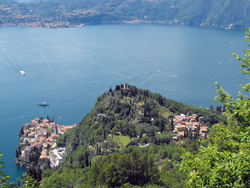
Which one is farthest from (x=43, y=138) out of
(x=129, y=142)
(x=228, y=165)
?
(x=228, y=165)

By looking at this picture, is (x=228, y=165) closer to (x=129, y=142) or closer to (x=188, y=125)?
(x=129, y=142)

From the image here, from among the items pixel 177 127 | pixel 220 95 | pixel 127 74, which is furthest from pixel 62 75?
pixel 220 95

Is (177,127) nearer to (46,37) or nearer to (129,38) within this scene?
(129,38)

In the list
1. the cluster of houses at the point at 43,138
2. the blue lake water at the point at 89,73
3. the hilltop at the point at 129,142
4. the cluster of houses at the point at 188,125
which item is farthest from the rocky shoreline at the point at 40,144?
the cluster of houses at the point at 188,125

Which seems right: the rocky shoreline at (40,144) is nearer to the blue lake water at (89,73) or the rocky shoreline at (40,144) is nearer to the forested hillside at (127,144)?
the blue lake water at (89,73)

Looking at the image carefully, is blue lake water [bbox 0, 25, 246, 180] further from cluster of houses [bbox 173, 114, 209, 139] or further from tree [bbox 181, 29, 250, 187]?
tree [bbox 181, 29, 250, 187]
